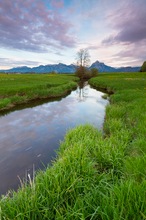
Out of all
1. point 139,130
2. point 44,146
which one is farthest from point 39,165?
point 139,130

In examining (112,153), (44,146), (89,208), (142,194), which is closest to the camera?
(142,194)

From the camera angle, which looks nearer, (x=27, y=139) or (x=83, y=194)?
(x=83, y=194)

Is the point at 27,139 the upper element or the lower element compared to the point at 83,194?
lower

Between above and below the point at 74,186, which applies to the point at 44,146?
below

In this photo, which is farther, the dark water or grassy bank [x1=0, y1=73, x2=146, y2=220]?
the dark water

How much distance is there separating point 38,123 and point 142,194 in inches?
362

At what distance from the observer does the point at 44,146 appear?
24.6ft

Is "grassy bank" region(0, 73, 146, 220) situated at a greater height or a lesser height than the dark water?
greater

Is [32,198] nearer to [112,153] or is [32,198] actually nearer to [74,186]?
[74,186]

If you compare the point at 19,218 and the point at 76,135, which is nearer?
the point at 19,218

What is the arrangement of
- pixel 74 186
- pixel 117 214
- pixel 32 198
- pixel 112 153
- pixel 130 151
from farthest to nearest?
pixel 130 151, pixel 112 153, pixel 74 186, pixel 32 198, pixel 117 214

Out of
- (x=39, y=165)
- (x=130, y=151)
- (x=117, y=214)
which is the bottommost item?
(x=39, y=165)

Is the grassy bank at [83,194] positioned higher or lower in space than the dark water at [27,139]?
higher

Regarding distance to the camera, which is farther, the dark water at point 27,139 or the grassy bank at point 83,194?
the dark water at point 27,139
